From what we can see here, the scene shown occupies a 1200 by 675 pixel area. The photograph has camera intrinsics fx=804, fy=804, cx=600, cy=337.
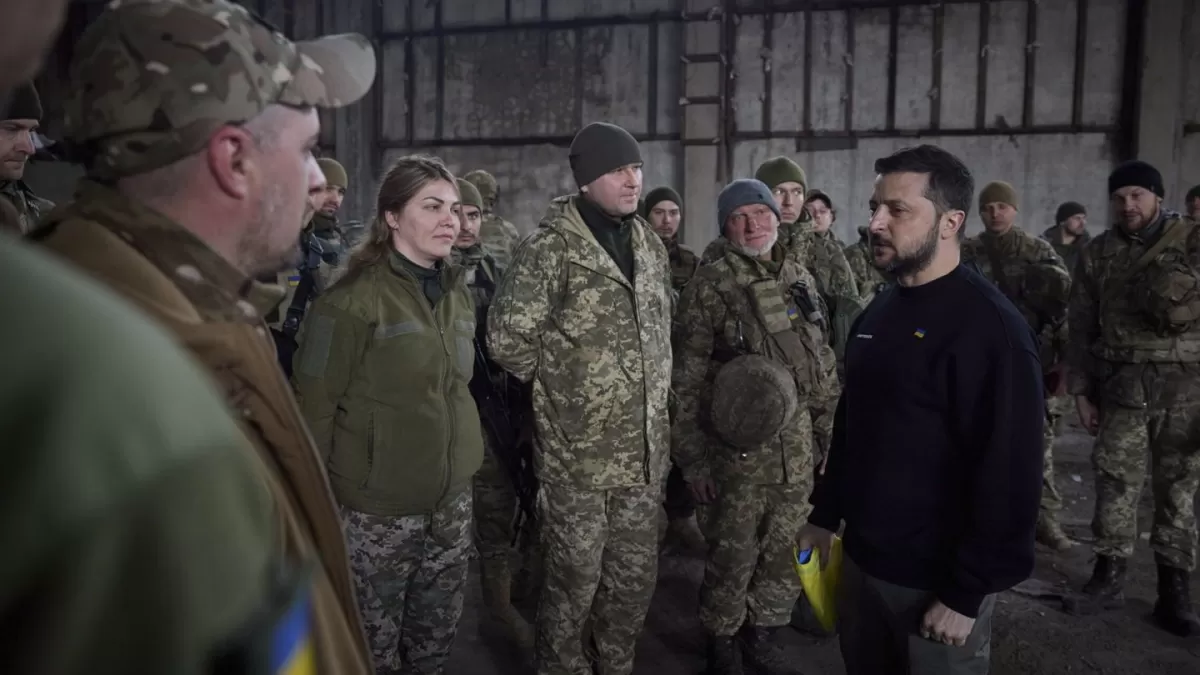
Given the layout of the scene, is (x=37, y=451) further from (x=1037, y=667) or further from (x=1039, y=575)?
(x=1039, y=575)

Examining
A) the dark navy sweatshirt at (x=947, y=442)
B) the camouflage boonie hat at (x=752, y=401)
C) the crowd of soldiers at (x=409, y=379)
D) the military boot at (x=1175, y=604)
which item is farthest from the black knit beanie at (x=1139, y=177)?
the dark navy sweatshirt at (x=947, y=442)

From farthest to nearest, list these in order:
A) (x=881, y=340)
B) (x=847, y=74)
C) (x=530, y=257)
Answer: (x=847, y=74) < (x=530, y=257) < (x=881, y=340)

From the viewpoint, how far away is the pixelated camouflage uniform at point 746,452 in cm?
370

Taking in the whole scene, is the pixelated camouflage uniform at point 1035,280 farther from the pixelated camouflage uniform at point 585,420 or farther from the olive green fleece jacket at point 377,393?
the olive green fleece jacket at point 377,393

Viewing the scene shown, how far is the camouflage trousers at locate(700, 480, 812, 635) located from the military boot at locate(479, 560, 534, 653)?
1006mm

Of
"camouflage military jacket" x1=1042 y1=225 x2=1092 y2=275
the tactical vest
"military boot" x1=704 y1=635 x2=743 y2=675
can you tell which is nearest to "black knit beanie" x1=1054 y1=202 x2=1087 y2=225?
"camouflage military jacket" x1=1042 y1=225 x2=1092 y2=275

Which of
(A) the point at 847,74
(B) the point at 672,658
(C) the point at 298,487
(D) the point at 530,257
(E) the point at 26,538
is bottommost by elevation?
(B) the point at 672,658

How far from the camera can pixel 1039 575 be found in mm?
4805

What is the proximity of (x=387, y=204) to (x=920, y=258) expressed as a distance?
72.0 inches

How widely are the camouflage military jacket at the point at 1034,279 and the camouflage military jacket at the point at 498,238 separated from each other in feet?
10.6

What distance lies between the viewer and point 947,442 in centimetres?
224

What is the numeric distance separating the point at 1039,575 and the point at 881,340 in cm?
330

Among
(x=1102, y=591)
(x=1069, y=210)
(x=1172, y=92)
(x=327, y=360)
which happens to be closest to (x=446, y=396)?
(x=327, y=360)

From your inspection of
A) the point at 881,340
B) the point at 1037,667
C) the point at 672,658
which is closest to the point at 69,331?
the point at 881,340
